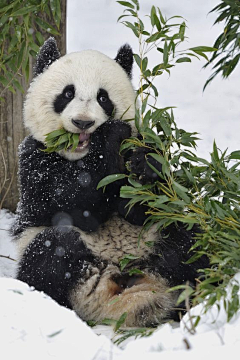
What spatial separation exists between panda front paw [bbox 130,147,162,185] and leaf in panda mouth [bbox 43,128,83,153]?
0.29 m

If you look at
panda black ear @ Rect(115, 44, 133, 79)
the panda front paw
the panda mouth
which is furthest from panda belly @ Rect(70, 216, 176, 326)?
panda black ear @ Rect(115, 44, 133, 79)

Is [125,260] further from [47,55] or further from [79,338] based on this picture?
[47,55]

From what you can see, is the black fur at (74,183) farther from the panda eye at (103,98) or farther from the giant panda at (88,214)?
the panda eye at (103,98)

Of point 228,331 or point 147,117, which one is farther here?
point 147,117

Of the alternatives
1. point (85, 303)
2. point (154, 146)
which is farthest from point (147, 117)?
point (85, 303)

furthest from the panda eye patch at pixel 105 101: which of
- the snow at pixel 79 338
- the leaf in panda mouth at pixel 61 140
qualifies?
the snow at pixel 79 338

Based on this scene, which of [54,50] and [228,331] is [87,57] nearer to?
[54,50]

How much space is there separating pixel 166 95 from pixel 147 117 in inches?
158

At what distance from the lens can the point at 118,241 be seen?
8.46 ft

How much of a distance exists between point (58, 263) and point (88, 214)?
1.00 ft

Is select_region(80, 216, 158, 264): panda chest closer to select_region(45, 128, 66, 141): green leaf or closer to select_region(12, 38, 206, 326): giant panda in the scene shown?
select_region(12, 38, 206, 326): giant panda

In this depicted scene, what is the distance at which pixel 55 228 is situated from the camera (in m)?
2.53

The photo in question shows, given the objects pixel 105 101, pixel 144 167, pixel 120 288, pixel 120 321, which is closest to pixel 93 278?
pixel 120 288

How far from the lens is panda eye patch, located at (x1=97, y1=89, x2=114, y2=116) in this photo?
2.64m
